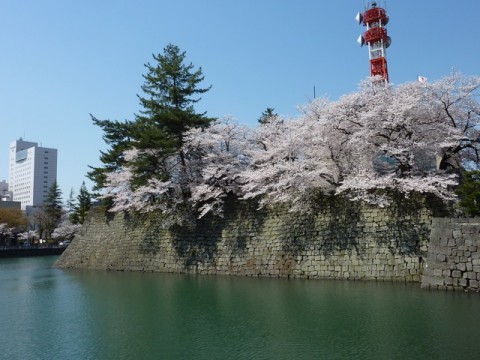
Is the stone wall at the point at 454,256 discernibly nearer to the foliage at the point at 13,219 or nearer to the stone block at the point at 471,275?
the stone block at the point at 471,275

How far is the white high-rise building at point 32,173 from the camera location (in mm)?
104500

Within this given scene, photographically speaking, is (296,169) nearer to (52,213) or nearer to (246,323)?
(246,323)

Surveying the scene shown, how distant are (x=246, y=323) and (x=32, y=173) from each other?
109542mm

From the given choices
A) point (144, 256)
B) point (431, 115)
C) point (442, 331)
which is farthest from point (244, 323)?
point (144, 256)

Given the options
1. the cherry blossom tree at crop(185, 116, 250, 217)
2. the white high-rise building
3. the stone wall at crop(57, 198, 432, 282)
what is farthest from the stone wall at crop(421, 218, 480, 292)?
the white high-rise building

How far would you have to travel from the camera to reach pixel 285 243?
15547mm

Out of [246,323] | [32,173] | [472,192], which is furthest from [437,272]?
[32,173]

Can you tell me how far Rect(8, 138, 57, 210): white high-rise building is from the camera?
104500 millimetres

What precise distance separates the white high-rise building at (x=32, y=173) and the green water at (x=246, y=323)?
101 m

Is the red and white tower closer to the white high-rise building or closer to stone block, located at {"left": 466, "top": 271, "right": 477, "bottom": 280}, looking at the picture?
stone block, located at {"left": 466, "top": 271, "right": 477, "bottom": 280}

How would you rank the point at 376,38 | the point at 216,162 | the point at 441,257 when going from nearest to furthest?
the point at 441,257, the point at 216,162, the point at 376,38

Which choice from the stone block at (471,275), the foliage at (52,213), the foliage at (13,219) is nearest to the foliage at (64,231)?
the foliage at (52,213)

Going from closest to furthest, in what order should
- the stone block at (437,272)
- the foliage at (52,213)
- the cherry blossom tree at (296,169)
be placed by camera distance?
the stone block at (437,272) < the cherry blossom tree at (296,169) < the foliage at (52,213)

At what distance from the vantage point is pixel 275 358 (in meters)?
6.21
